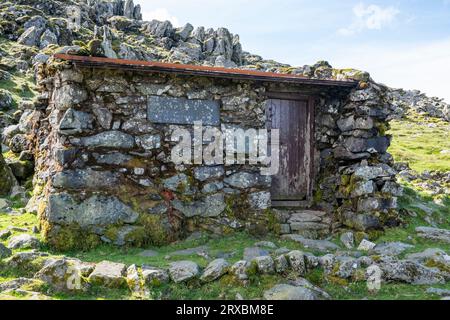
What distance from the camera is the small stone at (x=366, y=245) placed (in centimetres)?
690

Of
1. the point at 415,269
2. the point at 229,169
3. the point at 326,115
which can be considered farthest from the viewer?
the point at 326,115

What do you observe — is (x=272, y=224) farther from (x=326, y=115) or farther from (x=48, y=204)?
(x=48, y=204)

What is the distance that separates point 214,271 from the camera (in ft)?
16.9

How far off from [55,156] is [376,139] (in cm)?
622

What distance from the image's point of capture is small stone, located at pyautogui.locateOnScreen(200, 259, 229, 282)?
200 inches

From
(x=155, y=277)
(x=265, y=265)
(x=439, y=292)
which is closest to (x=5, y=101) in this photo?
(x=155, y=277)

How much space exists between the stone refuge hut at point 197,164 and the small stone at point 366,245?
605mm

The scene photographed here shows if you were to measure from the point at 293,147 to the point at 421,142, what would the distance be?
64.8 ft

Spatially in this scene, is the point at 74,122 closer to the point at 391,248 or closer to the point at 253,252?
the point at 253,252

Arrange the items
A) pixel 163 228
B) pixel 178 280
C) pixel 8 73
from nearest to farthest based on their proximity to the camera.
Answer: pixel 178 280 < pixel 163 228 < pixel 8 73

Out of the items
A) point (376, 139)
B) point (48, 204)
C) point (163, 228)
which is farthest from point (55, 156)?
point (376, 139)

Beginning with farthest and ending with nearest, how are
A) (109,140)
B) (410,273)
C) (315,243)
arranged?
(315,243) → (109,140) → (410,273)

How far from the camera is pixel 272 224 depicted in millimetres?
7766

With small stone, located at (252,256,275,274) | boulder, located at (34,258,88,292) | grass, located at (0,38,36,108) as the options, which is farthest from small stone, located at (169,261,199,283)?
grass, located at (0,38,36,108)
